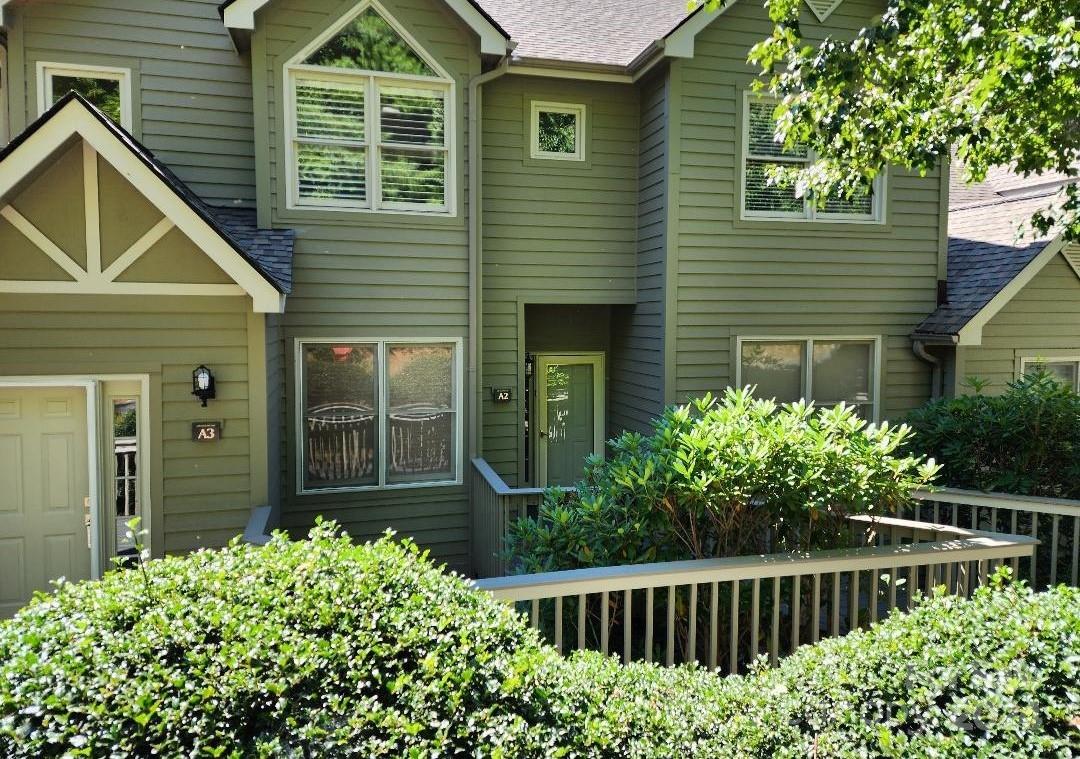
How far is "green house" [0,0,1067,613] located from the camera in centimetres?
593

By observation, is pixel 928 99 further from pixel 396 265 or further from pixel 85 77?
pixel 85 77

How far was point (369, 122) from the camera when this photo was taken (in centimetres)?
782

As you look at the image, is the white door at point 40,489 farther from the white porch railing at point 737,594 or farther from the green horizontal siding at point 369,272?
the white porch railing at point 737,594

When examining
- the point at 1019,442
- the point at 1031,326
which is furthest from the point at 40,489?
the point at 1031,326

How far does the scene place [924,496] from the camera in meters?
5.91

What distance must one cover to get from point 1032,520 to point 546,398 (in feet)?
19.6

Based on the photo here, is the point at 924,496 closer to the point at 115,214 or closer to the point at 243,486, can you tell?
the point at 243,486

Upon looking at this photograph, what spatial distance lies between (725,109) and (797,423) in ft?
17.7

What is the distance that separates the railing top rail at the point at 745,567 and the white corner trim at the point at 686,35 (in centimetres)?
606

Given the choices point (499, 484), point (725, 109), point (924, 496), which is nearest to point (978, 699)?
point (924, 496)

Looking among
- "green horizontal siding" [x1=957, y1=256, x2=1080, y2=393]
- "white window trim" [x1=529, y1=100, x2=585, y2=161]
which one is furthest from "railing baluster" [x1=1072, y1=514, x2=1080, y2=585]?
"white window trim" [x1=529, y1=100, x2=585, y2=161]

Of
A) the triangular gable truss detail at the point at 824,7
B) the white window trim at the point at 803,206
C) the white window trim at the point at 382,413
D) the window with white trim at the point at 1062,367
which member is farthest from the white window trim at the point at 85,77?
the window with white trim at the point at 1062,367

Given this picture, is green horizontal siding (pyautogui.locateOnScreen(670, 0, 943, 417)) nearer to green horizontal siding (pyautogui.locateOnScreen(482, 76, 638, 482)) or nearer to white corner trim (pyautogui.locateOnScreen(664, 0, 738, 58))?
white corner trim (pyautogui.locateOnScreen(664, 0, 738, 58))

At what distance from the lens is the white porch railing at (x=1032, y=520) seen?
531cm
